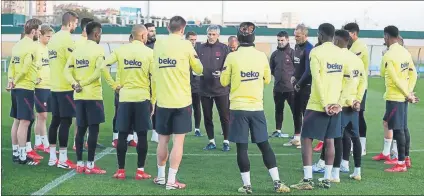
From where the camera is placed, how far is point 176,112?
7.52 metres

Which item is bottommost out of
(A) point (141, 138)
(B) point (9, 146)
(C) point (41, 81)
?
(B) point (9, 146)

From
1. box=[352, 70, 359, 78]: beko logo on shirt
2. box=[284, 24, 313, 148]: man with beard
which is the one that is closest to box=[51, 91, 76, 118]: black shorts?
box=[284, 24, 313, 148]: man with beard

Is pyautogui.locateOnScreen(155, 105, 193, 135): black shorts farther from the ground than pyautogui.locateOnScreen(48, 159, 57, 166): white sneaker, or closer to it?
farther from the ground

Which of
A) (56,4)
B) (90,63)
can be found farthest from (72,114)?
(56,4)

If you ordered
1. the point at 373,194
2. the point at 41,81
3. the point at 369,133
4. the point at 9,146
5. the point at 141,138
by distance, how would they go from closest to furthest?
the point at 373,194 < the point at 141,138 < the point at 41,81 < the point at 9,146 < the point at 369,133

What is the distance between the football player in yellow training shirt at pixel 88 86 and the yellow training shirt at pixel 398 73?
13.6 ft

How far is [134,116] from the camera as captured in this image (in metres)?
7.95

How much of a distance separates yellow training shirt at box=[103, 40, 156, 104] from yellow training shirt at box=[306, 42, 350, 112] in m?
2.17

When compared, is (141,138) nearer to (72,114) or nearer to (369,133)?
(72,114)

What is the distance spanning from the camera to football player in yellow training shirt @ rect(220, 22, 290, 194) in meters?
7.13

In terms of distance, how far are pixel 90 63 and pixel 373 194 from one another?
13.8ft

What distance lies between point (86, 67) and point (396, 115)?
4580 mm

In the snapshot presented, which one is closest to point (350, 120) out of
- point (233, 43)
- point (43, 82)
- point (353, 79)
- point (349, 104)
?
point (349, 104)

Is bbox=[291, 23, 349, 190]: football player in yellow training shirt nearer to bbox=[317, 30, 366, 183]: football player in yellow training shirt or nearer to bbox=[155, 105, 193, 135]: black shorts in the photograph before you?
bbox=[317, 30, 366, 183]: football player in yellow training shirt
